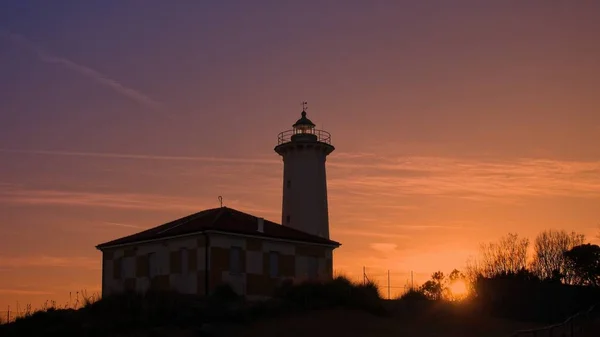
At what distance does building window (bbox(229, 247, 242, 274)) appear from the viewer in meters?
37.8

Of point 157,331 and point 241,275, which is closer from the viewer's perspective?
point 157,331

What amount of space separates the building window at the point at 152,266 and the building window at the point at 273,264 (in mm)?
5413

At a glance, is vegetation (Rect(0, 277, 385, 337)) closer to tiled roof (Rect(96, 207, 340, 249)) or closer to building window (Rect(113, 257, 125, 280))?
tiled roof (Rect(96, 207, 340, 249))

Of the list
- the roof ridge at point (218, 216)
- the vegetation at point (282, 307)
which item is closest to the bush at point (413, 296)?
the vegetation at point (282, 307)

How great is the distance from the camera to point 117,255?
1681 inches

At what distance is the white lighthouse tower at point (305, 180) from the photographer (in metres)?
50.4

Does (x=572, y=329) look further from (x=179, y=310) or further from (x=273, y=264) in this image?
(x=273, y=264)

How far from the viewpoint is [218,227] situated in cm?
3756

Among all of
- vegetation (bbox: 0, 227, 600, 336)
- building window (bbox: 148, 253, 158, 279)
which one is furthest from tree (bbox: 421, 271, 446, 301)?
building window (bbox: 148, 253, 158, 279)

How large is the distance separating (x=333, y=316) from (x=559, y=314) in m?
17.5

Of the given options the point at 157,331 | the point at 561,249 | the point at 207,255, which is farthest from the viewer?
the point at 561,249

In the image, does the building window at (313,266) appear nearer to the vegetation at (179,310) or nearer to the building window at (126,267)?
the vegetation at (179,310)

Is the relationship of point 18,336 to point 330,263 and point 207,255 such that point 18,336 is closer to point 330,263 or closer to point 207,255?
point 207,255

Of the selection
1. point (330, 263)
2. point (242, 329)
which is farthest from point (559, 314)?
point (242, 329)
